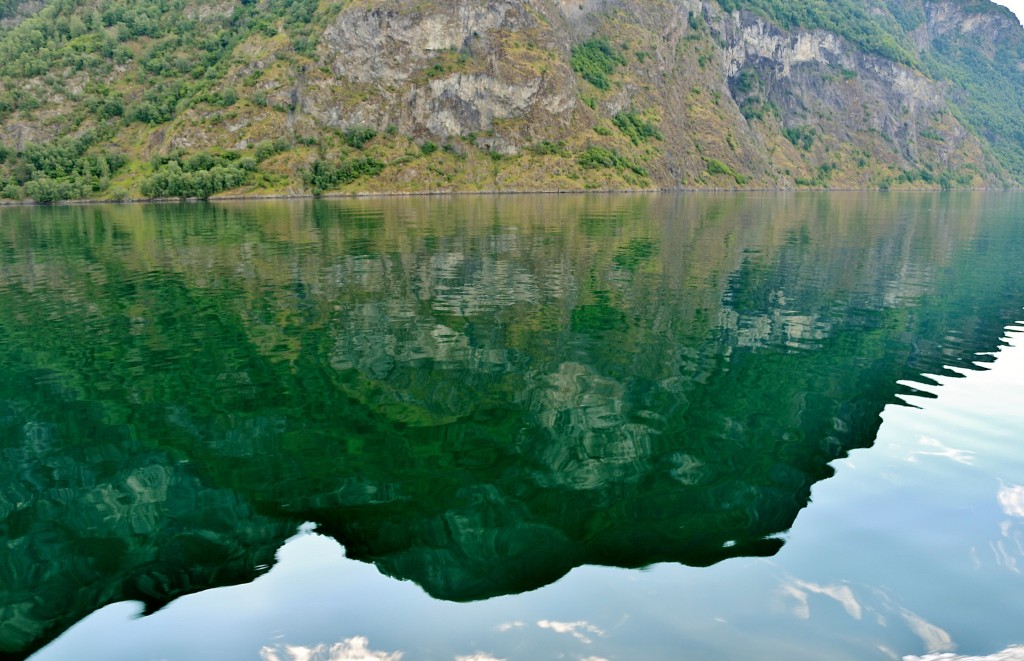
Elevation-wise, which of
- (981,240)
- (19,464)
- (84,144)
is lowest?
(19,464)

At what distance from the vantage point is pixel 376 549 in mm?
12188

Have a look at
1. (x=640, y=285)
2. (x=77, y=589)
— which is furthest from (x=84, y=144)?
(x=77, y=589)

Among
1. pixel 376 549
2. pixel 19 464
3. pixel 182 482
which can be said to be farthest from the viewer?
pixel 19 464

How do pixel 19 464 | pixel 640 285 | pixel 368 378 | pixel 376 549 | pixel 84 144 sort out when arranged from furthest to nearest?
pixel 84 144 < pixel 640 285 < pixel 368 378 < pixel 19 464 < pixel 376 549

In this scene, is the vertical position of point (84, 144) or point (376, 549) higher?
point (84, 144)

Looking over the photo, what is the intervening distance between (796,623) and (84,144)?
236 m

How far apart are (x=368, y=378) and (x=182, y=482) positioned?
775cm

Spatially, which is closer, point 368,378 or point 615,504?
point 615,504

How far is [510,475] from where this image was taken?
14992mm

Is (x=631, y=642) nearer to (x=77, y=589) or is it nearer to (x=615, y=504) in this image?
(x=615, y=504)

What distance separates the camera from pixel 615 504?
13.7 meters

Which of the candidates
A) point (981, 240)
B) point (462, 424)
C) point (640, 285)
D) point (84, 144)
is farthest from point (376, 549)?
point (84, 144)

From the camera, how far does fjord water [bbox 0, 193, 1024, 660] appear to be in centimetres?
1019

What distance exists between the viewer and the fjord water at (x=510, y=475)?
33.4 ft
